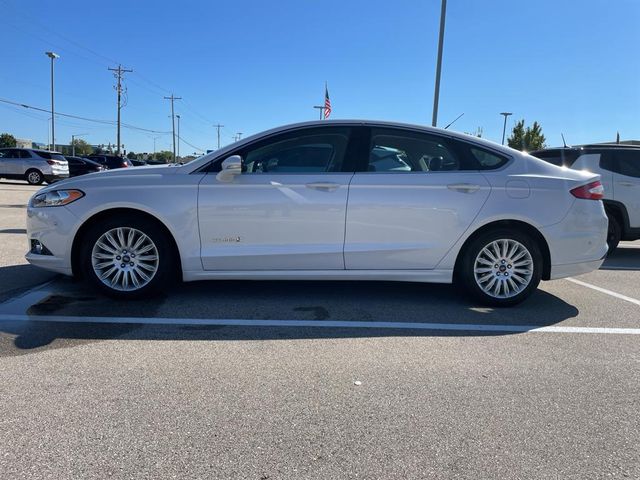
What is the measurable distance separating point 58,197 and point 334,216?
254cm

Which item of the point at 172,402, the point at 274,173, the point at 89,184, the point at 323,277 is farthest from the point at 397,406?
the point at 89,184

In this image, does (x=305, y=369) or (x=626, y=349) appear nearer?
(x=305, y=369)

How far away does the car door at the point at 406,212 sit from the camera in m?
4.55

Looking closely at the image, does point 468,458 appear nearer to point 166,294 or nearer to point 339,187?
point 339,187

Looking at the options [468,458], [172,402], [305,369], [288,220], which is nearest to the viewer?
[468,458]

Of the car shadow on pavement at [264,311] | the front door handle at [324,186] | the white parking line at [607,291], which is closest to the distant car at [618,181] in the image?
the white parking line at [607,291]

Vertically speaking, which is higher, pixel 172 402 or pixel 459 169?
pixel 459 169

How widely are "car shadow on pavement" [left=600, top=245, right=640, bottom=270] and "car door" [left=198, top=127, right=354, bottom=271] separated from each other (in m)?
4.65

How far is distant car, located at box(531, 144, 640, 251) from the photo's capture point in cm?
772

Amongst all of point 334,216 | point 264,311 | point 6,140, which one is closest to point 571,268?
point 334,216

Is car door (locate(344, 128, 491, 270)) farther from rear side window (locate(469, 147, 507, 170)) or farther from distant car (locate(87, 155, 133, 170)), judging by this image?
distant car (locate(87, 155, 133, 170))

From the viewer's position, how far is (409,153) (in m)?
4.77

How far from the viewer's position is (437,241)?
4633 mm

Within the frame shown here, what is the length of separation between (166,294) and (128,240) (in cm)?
71
